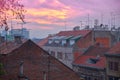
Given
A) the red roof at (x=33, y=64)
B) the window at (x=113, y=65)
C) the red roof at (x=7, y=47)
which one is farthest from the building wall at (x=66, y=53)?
the red roof at (x=7, y=47)

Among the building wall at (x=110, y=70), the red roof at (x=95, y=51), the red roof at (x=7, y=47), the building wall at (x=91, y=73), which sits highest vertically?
the red roof at (x=7, y=47)

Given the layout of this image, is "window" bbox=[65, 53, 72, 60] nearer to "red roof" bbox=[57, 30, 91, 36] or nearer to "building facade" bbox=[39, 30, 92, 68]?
"building facade" bbox=[39, 30, 92, 68]

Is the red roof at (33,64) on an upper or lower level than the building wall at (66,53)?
upper

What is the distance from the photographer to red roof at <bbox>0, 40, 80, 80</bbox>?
27.0 metres

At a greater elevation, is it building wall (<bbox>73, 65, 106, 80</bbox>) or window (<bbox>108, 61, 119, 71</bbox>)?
window (<bbox>108, 61, 119, 71</bbox>)

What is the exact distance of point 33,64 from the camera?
91.8 ft

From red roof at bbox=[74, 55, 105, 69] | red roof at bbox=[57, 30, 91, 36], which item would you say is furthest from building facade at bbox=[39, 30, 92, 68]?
red roof at bbox=[74, 55, 105, 69]

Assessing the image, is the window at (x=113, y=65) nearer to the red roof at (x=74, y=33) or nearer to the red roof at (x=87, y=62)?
the red roof at (x=87, y=62)

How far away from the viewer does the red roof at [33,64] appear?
88.5 feet

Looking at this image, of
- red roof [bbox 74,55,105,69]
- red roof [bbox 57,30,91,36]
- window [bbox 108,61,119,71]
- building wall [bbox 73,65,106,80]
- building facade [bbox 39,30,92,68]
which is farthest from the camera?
red roof [bbox 57,30,91,36]

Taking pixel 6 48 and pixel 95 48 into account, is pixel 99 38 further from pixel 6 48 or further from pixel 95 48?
pixel 6 48

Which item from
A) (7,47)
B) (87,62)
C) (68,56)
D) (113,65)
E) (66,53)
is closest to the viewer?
(7,47)

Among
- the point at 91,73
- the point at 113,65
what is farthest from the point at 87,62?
the point at 113,65

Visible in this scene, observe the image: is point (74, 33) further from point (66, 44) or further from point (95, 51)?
point (95, 51)
